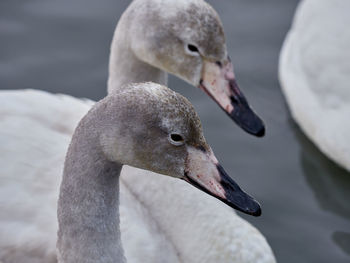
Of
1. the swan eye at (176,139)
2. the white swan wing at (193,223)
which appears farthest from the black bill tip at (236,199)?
the white swan wing at (193,223)

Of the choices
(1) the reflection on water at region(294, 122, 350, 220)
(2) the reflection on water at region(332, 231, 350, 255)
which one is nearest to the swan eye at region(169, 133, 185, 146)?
(2) the reflection on water at region(332, 231, 350, 255)

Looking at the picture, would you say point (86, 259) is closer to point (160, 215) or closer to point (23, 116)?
point (160, 215)

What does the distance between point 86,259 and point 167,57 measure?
1067 mm

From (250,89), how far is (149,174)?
184cm

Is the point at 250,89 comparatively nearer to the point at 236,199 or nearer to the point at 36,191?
Answer: the point at 36,191

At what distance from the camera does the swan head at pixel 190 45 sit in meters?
3.24

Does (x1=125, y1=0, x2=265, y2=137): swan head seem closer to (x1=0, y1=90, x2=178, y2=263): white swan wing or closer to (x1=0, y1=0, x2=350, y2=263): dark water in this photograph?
(x1=0, y1=90, x2=178, y2=263): white swan wing

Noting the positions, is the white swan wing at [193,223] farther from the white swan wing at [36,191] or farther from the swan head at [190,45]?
the swan head at [190,45]

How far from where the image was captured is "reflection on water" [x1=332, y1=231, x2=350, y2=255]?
4.22m

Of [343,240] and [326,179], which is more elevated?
[326,179]

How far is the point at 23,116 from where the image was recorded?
11.9 ft

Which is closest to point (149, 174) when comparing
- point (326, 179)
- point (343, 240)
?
point (343, 240)

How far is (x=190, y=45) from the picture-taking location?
3.32 meters

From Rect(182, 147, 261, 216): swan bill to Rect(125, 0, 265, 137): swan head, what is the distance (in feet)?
2.39
